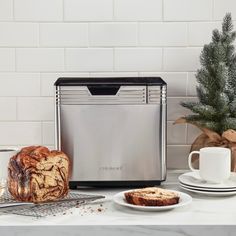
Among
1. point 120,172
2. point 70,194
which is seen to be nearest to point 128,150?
point 120,172

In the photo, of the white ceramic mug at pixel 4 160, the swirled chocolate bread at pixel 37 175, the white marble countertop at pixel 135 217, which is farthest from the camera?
the white ceramic mug at pixel 4 160

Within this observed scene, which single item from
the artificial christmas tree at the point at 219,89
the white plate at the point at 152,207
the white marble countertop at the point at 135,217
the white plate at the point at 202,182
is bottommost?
the white marble countertop at the point at 135,217

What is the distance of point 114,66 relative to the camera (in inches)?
69.6

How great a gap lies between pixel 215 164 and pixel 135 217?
29cm

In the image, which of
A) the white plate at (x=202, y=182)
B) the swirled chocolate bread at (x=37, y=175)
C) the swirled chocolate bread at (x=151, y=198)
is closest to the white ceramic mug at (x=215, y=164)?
the white plate at (x=202, y=182)

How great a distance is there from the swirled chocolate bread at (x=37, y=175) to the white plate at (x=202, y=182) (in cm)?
31

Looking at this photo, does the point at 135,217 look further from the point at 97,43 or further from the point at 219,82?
the point at 97,43

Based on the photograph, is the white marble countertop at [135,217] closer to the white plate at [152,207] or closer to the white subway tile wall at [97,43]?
the white plate at [152,207]

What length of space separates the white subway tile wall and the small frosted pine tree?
152 millimetres

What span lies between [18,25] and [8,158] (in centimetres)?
47

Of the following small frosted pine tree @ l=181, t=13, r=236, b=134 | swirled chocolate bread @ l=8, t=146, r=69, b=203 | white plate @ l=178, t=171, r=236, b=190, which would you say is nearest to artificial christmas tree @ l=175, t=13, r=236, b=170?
small frosted pine tree @ l=181, t=13, r=236, b=134

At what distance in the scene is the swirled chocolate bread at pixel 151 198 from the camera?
130cm

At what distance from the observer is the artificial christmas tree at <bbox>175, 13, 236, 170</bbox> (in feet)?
5.17

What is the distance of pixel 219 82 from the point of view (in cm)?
158
